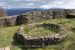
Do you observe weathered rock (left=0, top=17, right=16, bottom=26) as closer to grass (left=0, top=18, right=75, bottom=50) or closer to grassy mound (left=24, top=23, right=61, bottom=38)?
grass (left=0, top=18, right=75, bottom=50)

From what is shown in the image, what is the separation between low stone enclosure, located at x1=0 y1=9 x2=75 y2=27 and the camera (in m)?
25.0

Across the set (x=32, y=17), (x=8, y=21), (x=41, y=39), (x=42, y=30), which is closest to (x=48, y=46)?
(x=41, y=39)

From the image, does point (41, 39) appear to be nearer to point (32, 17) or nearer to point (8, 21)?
point (32, 17)

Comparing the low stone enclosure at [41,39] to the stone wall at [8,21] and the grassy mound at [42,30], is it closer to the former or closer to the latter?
the grassy mound at [42,30]

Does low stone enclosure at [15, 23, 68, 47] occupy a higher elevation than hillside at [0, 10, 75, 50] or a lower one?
higher

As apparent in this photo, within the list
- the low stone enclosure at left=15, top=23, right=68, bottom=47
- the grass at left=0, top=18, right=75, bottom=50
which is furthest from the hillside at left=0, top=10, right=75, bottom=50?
the low stone enclosure at left=15, top=23, right=68, bottom=47

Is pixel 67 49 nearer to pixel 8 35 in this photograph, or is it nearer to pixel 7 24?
pixel 8 35

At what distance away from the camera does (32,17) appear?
25359 mm

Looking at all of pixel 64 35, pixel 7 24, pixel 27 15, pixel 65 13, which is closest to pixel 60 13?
pixel 65 13

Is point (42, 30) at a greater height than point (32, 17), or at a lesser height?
greater

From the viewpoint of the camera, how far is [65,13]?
26.9m

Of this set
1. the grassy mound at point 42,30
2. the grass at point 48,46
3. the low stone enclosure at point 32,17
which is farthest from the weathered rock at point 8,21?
the grassy mound at point 42,30

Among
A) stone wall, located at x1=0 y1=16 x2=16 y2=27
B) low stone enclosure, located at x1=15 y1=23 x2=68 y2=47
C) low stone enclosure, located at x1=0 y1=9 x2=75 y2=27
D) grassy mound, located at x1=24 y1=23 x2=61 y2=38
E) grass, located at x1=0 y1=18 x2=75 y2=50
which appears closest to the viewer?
grass, located at x1=0 y1=18 x2=75 y2=50

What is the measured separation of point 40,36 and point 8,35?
3.32m
